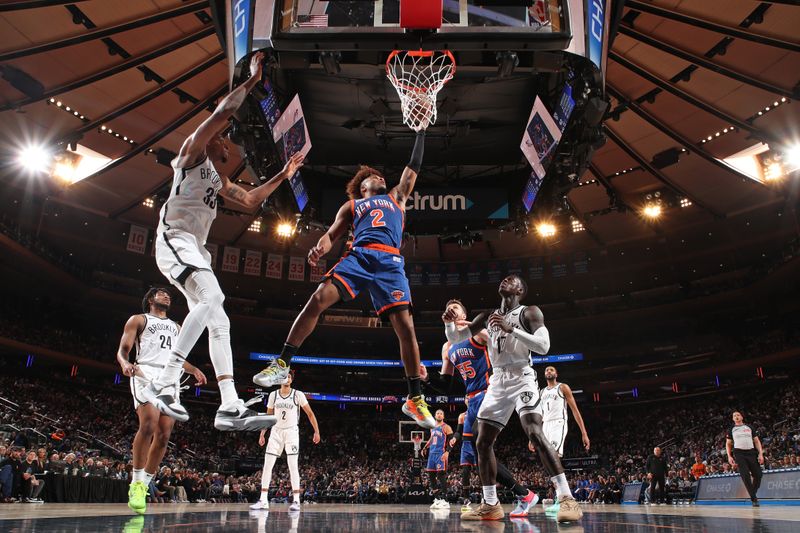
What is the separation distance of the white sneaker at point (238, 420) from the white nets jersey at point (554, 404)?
6949 mm

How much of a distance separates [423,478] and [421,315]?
1273 cm

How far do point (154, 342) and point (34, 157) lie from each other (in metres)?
16.6

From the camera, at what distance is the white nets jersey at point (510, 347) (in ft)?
21.0

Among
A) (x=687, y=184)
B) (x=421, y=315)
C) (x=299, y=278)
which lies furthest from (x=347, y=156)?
(x=421, y=315)

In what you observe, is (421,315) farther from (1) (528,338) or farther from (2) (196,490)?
(1) (528,338)

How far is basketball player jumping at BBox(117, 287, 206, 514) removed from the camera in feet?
19.9

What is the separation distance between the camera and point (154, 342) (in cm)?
680

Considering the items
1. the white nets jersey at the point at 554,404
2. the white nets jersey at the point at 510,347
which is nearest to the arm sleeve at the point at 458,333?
the white nets jersey at the point at 510,347

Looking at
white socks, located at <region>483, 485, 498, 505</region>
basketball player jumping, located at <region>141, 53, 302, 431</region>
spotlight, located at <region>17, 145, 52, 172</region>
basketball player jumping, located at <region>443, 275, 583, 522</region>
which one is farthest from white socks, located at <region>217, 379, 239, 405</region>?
spotlight, located at <region>17, 145, 52, 172</region>

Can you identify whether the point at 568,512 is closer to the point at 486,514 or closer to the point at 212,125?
the point at 486,514

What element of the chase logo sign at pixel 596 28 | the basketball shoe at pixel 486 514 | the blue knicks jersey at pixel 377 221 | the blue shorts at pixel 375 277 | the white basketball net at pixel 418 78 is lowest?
the basketball shoe at pixel 486 514

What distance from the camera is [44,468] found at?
13.5m

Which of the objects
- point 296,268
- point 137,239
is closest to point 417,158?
point 137,239

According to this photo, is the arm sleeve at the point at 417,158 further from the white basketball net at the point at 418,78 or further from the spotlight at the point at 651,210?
the spotlight at the point at 651,210
